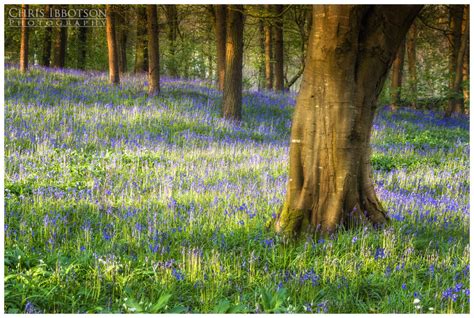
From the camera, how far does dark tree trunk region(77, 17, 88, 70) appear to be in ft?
93.9

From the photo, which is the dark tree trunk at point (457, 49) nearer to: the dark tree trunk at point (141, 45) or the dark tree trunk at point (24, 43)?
the dark tree trunk at point (141, 45)

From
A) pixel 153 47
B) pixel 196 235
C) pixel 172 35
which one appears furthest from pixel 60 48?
pixel 196 235

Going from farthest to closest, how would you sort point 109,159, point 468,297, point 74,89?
point 74,89 → point 109,159 → point 468,297

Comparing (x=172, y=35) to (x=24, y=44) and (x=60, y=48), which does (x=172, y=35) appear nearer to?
(x=60, y=48)

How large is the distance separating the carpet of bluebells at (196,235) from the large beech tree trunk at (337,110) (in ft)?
1.16

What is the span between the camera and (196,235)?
4.90 m

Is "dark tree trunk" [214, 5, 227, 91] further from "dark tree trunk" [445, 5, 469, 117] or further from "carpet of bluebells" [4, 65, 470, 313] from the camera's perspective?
"dark tree trunk" [445, 5, 469, 117]

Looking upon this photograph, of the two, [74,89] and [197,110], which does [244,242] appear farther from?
[74,89]

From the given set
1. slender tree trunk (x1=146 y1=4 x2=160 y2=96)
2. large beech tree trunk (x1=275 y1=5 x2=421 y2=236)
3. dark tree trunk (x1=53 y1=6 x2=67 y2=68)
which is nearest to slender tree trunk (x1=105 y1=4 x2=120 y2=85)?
slender tree trunk (x1=146 y1=4 x2=160 y2=96)

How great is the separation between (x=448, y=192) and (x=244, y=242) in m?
4.56

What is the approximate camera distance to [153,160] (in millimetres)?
8922

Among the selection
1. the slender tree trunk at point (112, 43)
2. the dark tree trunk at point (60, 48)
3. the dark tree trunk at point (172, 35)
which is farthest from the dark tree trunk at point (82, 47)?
the slender tree trunk at point (112, 43)

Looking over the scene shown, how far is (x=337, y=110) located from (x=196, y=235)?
6.46 feet

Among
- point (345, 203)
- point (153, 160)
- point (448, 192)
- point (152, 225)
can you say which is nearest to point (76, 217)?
point (152, 225)
